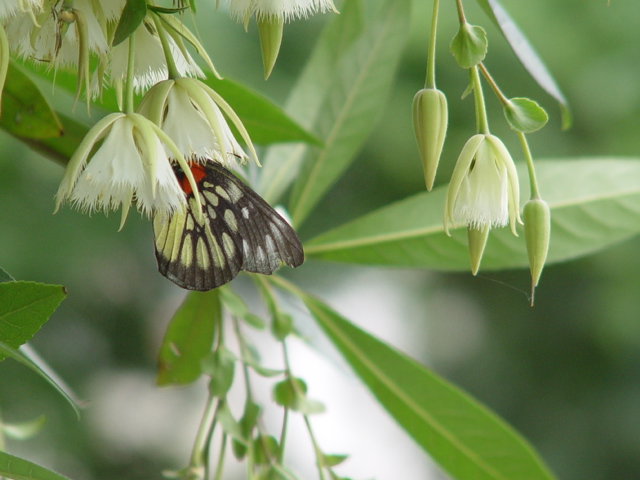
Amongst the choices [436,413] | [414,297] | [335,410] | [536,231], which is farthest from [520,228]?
[414,297]

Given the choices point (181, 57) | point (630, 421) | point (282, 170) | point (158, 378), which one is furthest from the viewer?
point (630, 421)

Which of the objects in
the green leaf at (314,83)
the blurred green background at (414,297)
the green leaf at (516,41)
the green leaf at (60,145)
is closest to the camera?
the green leaf at (516,41)

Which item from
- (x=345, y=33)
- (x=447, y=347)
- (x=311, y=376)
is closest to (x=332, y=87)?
(x=345, y=33)

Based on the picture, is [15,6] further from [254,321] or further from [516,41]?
[254,321]

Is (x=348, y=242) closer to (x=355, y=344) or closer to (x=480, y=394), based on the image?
(x=355, y=344)

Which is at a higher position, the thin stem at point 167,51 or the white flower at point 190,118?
the thin stem at point 167,51

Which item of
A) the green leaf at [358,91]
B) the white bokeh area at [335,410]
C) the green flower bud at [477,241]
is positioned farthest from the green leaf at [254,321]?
the white bokeh area at [335,410]

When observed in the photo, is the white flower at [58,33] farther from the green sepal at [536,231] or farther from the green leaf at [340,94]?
the green leaf at [340,94]

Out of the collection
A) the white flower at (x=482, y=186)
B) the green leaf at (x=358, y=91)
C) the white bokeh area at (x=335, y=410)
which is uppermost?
the white bokeh area at (x=335, y=410)
